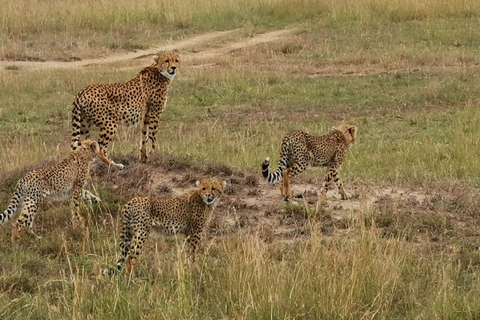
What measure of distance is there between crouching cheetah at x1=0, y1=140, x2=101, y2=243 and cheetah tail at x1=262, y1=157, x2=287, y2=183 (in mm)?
1346

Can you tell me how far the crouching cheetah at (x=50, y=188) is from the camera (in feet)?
21.5

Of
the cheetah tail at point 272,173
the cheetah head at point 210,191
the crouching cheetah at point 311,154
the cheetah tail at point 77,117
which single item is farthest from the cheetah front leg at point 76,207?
the crouching cheetah at point 311,154

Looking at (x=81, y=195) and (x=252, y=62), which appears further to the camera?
(x=252, y=62)

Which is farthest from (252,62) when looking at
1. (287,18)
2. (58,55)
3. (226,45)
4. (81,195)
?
(81,195)

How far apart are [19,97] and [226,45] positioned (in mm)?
6063

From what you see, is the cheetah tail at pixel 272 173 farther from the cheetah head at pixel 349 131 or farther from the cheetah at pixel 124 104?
the cheetah at pixel 124 104

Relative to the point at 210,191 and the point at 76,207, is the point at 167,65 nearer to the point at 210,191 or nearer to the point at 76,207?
the point at 76,207

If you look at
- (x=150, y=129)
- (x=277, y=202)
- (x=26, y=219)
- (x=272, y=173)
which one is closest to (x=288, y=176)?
(x=272, y=173)

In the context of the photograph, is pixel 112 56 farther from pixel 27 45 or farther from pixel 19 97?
pixel 19 97

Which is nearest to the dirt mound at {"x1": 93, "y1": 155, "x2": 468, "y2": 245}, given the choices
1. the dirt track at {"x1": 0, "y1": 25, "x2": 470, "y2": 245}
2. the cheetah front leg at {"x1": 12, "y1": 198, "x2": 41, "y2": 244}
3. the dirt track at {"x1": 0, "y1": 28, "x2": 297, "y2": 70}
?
the dirt track at {"x1": 0, "y1": 25, "x2": 470, "y2": 245}

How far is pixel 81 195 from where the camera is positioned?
7.03 m

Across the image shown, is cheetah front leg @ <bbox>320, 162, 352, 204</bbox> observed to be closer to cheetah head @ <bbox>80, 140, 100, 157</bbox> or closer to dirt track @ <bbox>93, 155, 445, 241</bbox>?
dirt track @ <bbox>93, 155, 445, 241</bbox>

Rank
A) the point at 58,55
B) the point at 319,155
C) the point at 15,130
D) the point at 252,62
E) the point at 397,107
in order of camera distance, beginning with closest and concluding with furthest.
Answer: the point at 319,155 < the point at 15,130 < the point at 397,107 < the point at 252,62 < the point at 58,55

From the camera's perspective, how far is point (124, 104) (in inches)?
327
